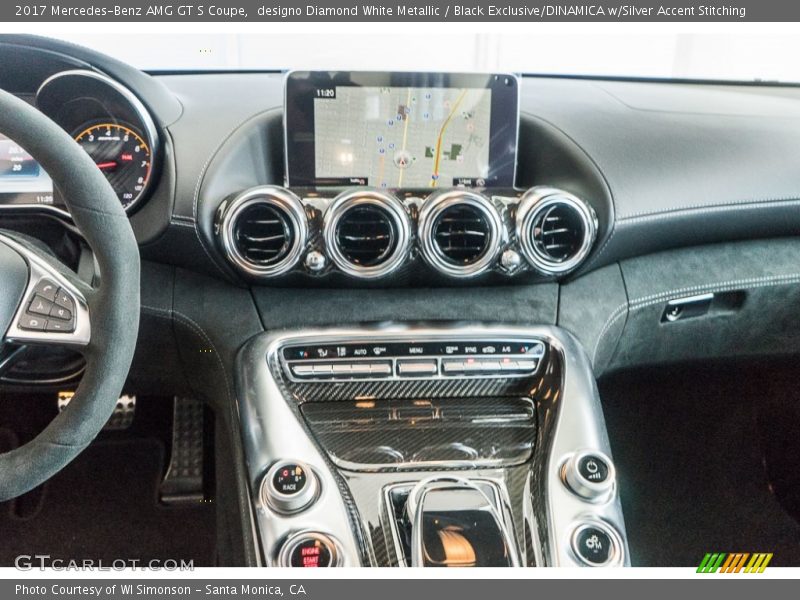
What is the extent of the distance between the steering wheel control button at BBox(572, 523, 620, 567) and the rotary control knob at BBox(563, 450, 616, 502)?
0.16 feet

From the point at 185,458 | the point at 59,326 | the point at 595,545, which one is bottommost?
the point at 185,458

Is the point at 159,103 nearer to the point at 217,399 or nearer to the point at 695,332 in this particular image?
the point at 217,399

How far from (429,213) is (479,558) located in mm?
545

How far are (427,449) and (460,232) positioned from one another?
368 mm

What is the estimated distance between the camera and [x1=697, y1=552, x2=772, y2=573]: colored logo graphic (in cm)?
162

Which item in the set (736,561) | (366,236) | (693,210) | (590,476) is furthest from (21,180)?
(736,561)

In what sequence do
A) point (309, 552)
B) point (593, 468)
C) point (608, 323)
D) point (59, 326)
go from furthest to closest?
point (608, 323)
point (593, 468)
point (309, 552)
point (59, 326)

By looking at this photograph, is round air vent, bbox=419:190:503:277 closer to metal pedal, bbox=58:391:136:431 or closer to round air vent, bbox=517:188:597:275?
round air vent, bbox=517:188:597:275

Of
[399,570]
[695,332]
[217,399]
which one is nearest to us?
[399,570]

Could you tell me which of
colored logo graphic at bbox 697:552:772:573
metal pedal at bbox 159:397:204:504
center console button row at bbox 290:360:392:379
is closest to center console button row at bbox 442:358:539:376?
center console button row at bbox 290:360:392:379

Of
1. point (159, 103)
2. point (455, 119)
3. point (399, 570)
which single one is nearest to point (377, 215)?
point (455, 119)

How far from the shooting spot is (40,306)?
957 millimetres

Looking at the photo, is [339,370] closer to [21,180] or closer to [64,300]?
[64,300]

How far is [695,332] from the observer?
1.54 m
